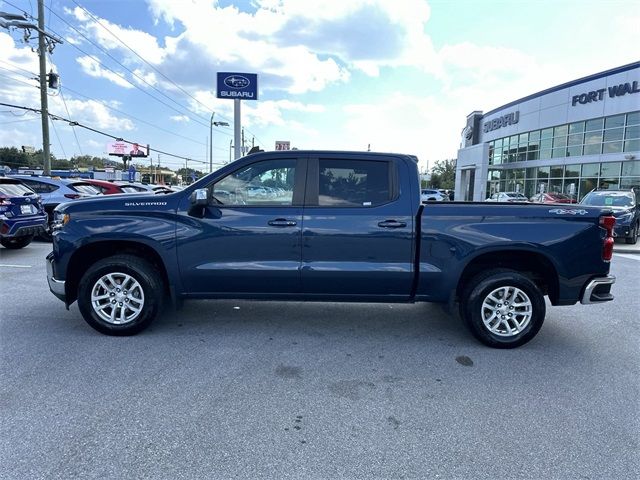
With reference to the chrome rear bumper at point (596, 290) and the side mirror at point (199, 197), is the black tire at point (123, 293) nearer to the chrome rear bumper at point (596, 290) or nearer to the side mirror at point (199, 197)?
the side mirror at point (199, 197)

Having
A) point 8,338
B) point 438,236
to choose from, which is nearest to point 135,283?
point 8,338

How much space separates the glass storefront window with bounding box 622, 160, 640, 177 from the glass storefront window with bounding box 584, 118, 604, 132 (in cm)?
360

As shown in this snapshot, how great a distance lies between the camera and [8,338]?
4.40 m

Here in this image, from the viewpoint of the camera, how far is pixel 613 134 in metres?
26.8

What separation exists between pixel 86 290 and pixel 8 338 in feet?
2.99

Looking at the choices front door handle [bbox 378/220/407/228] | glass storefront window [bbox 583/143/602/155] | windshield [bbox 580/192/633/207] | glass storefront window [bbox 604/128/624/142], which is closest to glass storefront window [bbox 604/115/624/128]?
glass storefront window [bbox 604/128/624/142]

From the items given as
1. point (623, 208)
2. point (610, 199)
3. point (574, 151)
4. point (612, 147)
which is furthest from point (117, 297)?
point (574, 151)

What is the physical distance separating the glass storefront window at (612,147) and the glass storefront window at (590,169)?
0.99 metres

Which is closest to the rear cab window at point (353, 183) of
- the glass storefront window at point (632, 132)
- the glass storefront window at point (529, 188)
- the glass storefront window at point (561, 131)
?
the glass storefront window at point (632, 132)

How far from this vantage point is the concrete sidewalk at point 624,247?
11.6 m

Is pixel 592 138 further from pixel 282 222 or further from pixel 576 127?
pixel 282 222

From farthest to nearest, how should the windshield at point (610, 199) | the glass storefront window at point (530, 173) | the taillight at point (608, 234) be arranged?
the glass storefront window at point (530, 173), the windshield at point (610, 199), the taillight at point (608, 234)

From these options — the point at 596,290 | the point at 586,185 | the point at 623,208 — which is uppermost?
the point at 586,185

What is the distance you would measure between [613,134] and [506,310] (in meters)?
28.4
